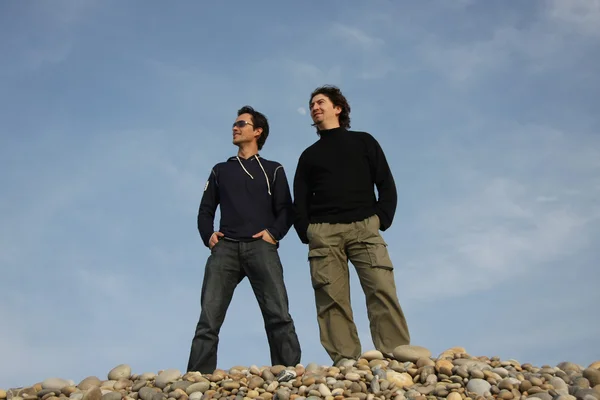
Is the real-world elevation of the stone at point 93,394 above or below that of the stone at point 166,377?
below

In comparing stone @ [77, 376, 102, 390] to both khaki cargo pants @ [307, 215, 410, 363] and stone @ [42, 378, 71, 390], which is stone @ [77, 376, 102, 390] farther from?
khaki cargo pants @ [307, 215, 410, 363]

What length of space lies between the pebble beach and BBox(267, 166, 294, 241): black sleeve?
142cm

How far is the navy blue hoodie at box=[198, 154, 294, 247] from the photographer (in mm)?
7363

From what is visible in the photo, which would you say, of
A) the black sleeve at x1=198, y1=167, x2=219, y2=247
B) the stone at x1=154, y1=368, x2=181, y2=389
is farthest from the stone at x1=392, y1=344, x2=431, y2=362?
the black sleeve at x1=198, y1=167, x2=219, y2=247

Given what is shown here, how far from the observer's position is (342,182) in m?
7.02

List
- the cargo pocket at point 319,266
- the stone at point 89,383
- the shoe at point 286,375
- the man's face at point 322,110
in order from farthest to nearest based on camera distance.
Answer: the man's face at point 322,110 < the cargo pocket at point 319,266 < the stone at point 89,383 < the shoe at point 286,375

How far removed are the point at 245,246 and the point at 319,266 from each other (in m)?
0.87

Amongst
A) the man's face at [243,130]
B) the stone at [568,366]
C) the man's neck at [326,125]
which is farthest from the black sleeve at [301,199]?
the stone at [568,366]

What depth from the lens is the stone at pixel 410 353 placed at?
6.26 m

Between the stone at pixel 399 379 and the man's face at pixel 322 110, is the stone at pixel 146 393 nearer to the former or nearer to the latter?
the stone at pixel 399 379

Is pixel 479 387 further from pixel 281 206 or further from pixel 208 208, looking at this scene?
pixel 208 208

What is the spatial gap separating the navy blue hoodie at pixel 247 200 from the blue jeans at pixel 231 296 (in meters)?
0.18

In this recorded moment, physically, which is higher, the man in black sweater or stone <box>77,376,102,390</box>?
the man in black sweater

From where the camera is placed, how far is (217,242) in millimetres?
7418
